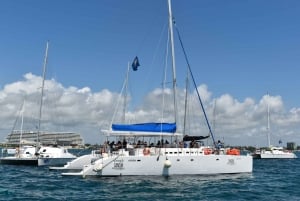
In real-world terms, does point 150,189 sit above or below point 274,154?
below

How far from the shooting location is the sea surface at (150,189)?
2612 cm

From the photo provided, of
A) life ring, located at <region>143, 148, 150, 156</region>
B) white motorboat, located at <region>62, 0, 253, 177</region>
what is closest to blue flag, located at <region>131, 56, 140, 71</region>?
white motorboat, located at <region>62, 0, 253, 177</region>

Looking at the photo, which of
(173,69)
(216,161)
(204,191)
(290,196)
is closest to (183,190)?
(204,191)

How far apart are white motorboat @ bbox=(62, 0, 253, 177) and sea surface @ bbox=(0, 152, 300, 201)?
0.97m

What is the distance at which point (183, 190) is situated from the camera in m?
28.5

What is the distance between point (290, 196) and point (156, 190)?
27.9 ft

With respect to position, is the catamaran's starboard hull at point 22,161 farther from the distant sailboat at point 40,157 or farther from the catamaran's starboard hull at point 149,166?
the catamaran's starboard hull at point 149,166

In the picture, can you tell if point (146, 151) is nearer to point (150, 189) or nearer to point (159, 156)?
point (159, 156)

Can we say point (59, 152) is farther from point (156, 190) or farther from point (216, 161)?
point (156, 190)

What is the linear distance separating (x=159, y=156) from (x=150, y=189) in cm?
709

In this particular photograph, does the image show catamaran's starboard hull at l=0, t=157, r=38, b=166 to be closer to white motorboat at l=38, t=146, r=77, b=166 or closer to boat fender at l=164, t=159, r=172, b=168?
white motorboat at l=38, t=146, r=77, b=166

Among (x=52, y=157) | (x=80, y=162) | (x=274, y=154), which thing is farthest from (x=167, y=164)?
(x=274, y=154)

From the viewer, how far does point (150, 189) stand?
2869 centimetres

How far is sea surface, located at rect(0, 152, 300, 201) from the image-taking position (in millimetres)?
26125
